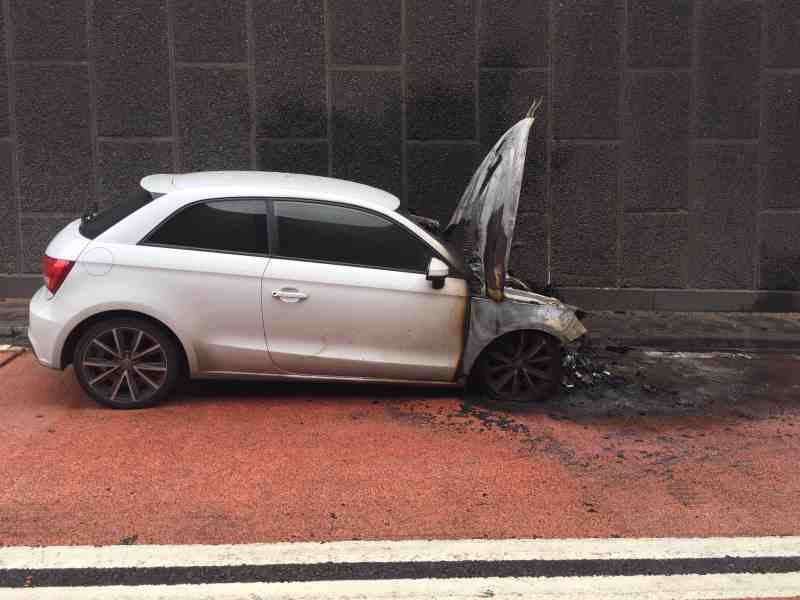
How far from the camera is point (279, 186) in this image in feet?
23.2

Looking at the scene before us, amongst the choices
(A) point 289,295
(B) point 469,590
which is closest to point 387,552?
(B) point 469,590

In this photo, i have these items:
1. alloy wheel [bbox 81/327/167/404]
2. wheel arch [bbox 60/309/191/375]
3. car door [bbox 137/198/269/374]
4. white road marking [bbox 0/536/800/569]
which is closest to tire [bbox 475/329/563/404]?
car door [bbox 137/198/269/374]

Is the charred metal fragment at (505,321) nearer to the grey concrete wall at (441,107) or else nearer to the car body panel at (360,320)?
the car body panel at (360,320)

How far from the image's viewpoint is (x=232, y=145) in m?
10.2

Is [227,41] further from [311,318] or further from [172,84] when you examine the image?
[311,318]

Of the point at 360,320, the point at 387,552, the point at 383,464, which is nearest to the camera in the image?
the point at 387,552

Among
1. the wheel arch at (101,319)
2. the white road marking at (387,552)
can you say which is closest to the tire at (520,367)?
the wheel arch at (101,319)

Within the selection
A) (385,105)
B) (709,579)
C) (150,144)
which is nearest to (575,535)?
→ (709,579)

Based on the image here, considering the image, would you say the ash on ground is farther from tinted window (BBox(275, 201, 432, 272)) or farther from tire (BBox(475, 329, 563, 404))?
tinted window (BBox(275, 201, 432, 272))

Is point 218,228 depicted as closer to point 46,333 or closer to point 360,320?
point 360,320

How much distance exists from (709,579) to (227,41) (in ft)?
24.3

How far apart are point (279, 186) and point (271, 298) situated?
834 mm

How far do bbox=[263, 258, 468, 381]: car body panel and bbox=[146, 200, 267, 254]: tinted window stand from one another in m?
0.25

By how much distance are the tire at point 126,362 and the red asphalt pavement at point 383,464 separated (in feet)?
0.44
